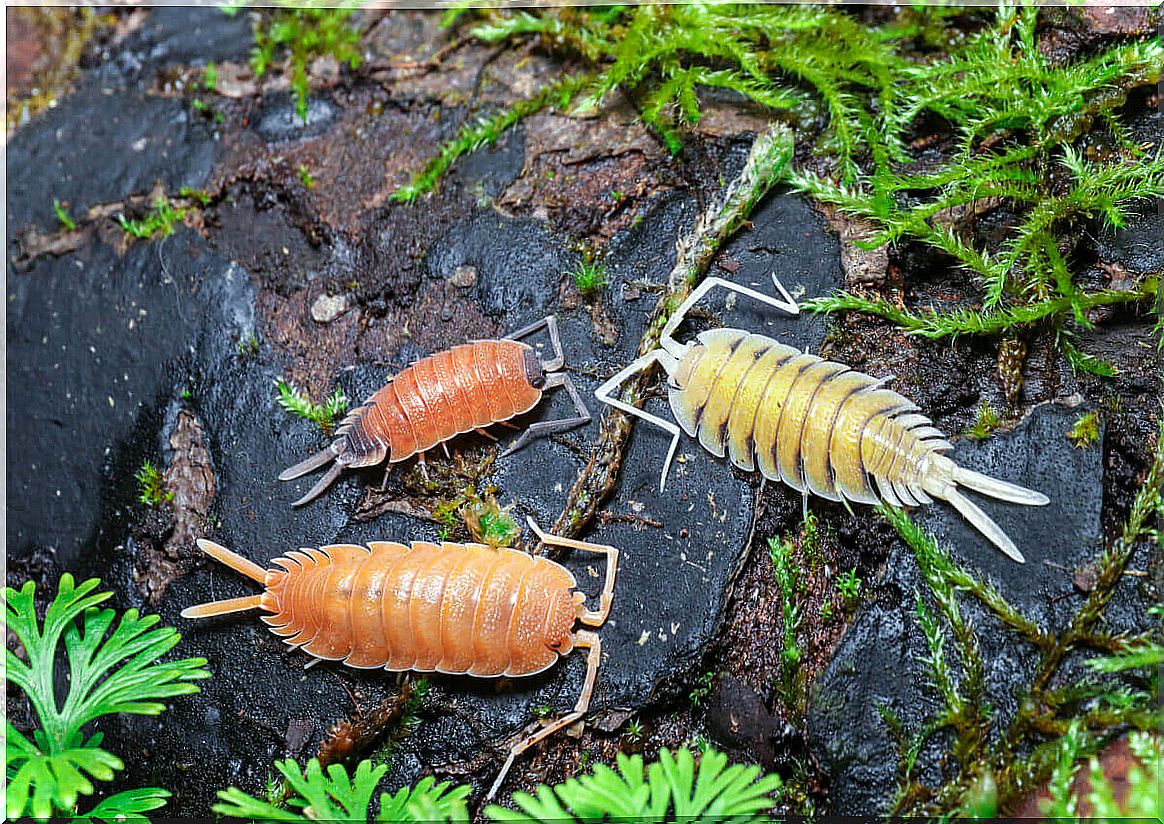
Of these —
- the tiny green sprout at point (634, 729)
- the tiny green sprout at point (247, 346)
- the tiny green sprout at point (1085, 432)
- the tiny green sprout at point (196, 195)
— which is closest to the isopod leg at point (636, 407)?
the tiny green sprout at point (634, 729)

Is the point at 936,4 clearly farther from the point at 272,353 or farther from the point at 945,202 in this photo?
the point at 272,353

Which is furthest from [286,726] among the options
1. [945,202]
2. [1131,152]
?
[1131,152]

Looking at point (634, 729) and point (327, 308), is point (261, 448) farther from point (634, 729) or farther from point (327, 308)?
point (634, 729)

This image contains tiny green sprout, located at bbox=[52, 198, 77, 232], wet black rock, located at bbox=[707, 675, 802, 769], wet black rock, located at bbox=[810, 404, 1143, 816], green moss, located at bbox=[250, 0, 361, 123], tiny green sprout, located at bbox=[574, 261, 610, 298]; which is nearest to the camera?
wet black rock, located at bbox=[810, 404, 1143, 816]

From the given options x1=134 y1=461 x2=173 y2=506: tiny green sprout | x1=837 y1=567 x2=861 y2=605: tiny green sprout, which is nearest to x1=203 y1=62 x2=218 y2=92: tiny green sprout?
x1=134 y1=461 x2=173 y2=506: tiny green sprout

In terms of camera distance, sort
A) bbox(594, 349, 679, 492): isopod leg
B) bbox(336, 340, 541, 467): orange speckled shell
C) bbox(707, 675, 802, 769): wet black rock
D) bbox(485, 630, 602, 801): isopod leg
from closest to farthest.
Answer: bbox(707, 675, 802, 769): wet black rock
bbox(485, 630, 602, 801): isopod leg
bbox(594, 349, 679, 492): isopod leg
bbox(336, 340, 541, 467): orange speckled shell

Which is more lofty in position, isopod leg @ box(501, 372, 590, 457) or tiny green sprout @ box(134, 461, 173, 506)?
isopod leg @ box(501, 372, 590, 457)

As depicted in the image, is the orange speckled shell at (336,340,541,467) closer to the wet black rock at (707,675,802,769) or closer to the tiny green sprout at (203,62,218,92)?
the wet black rock at (707,675,802,769)
